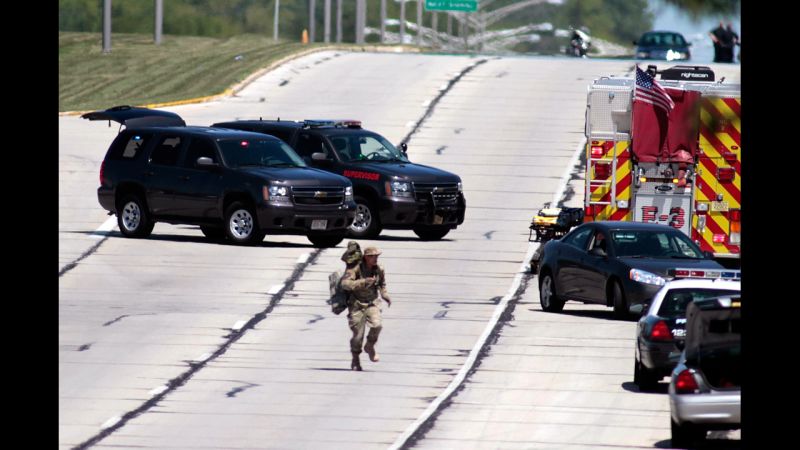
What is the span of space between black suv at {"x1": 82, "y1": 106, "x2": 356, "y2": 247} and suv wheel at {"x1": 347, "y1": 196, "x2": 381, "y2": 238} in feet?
2.34

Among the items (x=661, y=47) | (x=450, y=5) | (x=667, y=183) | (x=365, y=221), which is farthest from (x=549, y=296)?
(x=450, y=5)

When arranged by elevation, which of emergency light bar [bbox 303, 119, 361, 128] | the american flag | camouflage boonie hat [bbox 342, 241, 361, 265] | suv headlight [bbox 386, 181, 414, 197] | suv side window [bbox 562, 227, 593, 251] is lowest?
suv side window [bbox 562, 227, 593, 251]

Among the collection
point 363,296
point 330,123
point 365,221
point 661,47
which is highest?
point 661,47

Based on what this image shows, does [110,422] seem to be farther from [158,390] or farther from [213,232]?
[213,232]

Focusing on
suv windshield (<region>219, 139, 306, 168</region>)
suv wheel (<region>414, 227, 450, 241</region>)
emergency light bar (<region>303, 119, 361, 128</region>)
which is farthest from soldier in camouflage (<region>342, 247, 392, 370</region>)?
emergency light bar (<region>303, 119, 361, 128</region>)

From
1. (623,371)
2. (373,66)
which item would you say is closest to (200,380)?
(623,371)

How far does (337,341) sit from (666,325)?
5175 millimetres

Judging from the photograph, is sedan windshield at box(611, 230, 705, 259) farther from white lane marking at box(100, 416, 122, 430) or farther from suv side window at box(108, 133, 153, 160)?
suv side window at box(108, 133, 153, 160)

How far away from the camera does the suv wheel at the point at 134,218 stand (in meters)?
30.9

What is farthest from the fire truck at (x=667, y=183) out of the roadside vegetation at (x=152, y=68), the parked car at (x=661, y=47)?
the parked car at (x=661, y=47)

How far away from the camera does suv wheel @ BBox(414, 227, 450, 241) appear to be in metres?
32.2

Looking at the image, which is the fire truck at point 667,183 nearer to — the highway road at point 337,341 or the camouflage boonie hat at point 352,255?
the highway road at point 337,341

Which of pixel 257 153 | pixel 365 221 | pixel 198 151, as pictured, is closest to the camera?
pixel 198 151

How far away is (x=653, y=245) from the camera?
80.2ft
